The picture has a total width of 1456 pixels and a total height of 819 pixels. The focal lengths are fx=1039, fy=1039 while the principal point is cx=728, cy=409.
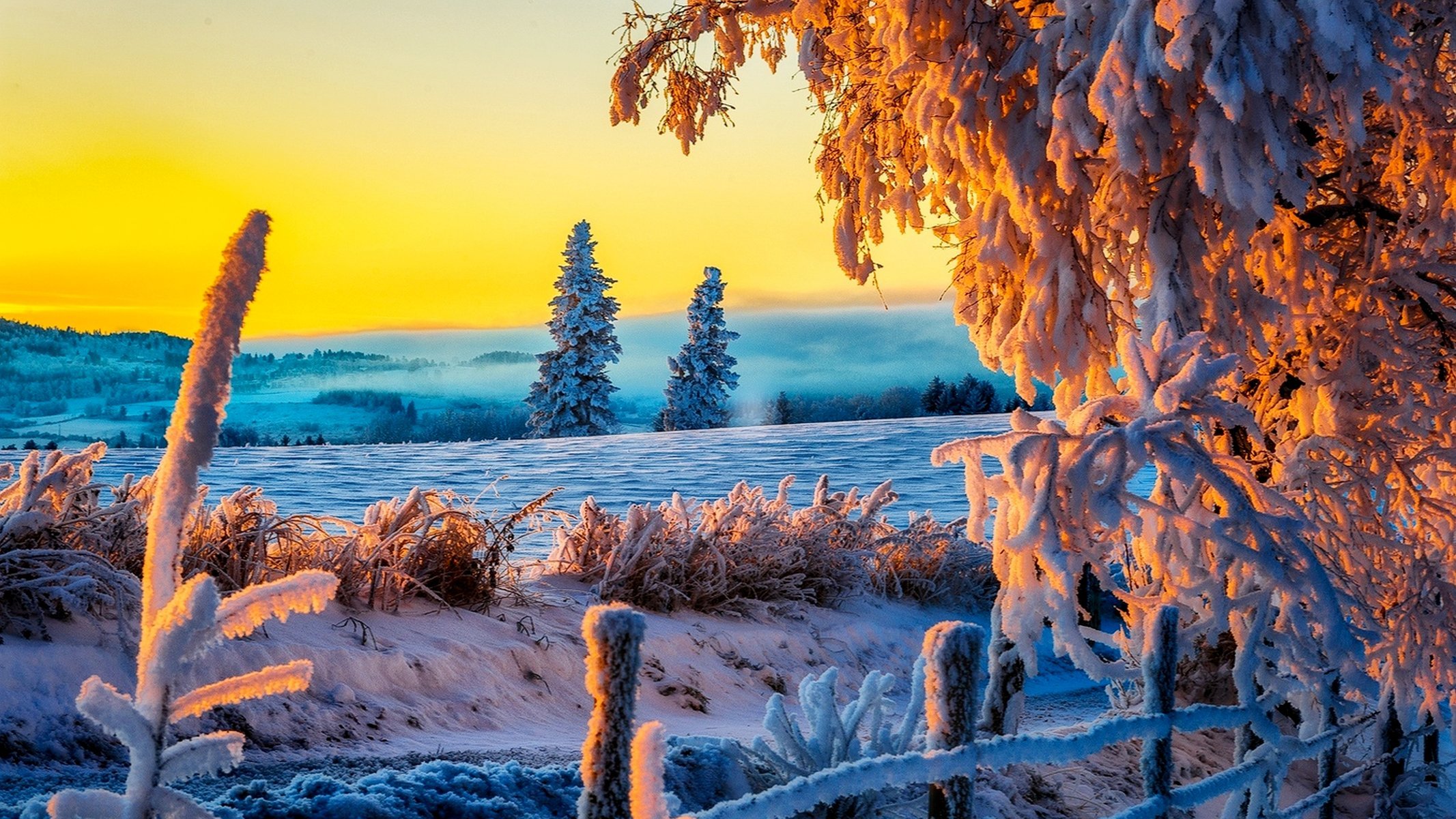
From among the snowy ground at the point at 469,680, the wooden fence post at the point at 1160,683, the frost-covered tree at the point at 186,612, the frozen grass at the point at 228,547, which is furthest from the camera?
the frozen grass at the point at 228,547

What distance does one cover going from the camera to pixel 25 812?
1916mm

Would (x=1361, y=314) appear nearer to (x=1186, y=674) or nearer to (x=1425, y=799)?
(x=1186, y=674)

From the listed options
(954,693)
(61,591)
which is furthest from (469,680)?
(954,693)

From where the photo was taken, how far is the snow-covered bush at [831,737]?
3312 millimetres

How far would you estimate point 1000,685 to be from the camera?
3.81 m

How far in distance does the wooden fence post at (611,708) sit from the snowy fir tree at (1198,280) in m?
2.05

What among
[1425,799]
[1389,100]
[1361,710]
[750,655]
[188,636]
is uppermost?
[1389,100]

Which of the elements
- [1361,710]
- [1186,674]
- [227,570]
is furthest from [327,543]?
[1361,710]

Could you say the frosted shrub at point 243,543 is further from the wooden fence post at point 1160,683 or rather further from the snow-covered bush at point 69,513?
the wooden fence post at point 1160,683

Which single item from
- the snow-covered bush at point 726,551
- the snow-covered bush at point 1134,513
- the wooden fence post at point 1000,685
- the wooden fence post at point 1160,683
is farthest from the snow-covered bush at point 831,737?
the snow-covered bush at point 726,551

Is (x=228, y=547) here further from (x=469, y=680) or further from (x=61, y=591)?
(x=469, y=680)

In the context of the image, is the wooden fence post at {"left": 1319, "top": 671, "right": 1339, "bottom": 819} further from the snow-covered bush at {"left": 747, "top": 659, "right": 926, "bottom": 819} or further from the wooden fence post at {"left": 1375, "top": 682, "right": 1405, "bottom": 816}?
the snow-covered bush at {"left": 747, "top": 659, "right": 926, "bottom": 819}

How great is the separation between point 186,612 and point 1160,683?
97.9 inches

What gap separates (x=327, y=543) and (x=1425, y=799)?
602cm
